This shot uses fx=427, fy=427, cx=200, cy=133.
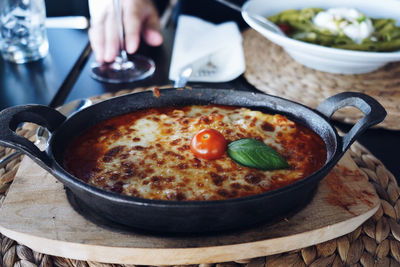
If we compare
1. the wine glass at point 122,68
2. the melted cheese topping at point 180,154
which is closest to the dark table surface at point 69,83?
the wine glass at point 122,68

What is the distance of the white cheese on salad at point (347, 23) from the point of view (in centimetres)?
268

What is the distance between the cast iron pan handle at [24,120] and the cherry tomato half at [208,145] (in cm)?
47

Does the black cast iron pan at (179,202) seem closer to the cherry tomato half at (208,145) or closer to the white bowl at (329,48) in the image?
the cherry tomato half at (208,145)

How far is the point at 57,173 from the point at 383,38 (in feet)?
7.63

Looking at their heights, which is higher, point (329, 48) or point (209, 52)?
point (329, 48)

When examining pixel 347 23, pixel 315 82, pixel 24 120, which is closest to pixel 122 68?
pixel 315 82

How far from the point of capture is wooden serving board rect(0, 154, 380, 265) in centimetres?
124

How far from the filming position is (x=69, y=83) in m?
2.65

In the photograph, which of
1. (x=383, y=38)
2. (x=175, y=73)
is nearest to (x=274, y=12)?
(x=383, y=38)

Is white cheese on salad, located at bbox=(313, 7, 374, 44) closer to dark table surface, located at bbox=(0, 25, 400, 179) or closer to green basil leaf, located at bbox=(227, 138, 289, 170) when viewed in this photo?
dark table surface, located at bbox=(0, 25, 400, 179)

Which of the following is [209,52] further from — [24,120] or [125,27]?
[24,120]

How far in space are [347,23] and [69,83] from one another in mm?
1794

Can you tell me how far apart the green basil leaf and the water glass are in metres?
1.95

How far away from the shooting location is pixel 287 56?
278 centimetres
